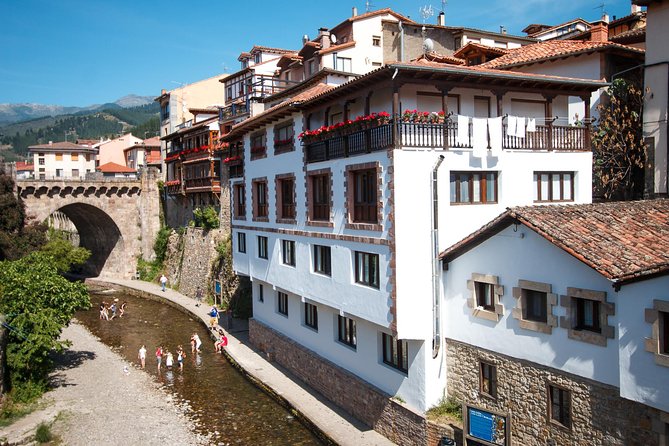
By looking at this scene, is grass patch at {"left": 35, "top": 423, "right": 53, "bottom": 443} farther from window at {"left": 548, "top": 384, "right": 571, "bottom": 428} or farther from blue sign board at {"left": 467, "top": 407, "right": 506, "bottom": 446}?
window at {"left": 548, "top": 384, "right": 571, "bottom": 428}

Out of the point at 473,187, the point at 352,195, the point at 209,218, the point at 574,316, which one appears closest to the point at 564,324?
the point at 574,316

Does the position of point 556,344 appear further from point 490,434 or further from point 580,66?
point 580,66

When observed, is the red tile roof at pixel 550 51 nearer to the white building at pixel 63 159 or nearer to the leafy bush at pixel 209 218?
the leafy bush at pixel 209 218

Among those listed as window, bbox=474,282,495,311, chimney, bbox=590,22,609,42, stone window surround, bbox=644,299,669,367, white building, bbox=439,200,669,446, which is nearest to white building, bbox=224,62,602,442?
white building, bbox=439,200,669,446

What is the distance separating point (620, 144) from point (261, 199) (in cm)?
1628

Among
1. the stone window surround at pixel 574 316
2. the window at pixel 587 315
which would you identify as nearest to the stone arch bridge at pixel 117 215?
the stone window surround at pixel 574 316

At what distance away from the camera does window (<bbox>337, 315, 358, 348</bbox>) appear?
21422 mm

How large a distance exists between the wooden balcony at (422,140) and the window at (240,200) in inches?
376

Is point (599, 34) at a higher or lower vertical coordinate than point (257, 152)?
higher

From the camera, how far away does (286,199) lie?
25.4 m

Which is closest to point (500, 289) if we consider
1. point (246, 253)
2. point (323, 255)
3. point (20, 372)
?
point (323, 255)

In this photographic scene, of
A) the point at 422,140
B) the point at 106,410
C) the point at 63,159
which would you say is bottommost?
the point at 106,410

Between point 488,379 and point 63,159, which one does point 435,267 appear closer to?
point 488,379

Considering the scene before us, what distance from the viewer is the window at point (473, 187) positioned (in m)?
17.6
